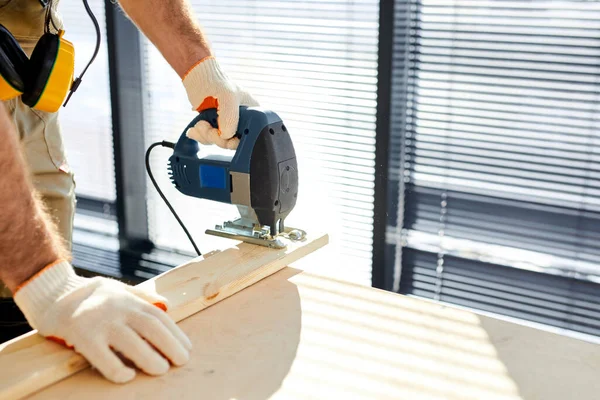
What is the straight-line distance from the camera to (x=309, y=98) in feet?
8.61

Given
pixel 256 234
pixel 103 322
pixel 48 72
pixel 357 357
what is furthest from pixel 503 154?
pixel 103 322

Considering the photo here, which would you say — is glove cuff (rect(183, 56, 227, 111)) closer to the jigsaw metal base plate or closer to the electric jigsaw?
the electric jigsaw

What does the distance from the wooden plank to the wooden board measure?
0.08 feet

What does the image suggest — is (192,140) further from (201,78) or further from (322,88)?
(322,88)

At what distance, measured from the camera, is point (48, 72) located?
1.52m

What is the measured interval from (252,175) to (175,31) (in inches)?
19.0

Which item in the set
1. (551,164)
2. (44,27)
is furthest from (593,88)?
(44,27)

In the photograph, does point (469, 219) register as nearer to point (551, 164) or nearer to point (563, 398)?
point (551, 164)

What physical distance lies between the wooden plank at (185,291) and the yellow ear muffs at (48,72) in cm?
48

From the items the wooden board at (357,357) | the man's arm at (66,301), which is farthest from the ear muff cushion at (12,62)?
the wooden board at (357,357)

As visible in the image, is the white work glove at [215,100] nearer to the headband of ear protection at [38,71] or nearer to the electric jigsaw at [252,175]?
the electric jigsaw at [252,175]

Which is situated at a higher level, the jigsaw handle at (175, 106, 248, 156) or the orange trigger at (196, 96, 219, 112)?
the orange trigger at (196, 96, 219, 112)

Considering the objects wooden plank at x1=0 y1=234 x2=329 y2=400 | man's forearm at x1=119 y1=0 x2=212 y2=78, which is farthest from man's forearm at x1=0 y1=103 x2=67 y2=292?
man's forearm at x1=119 y1=0 x2=212 y2=78

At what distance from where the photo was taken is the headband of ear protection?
58.2 inches
